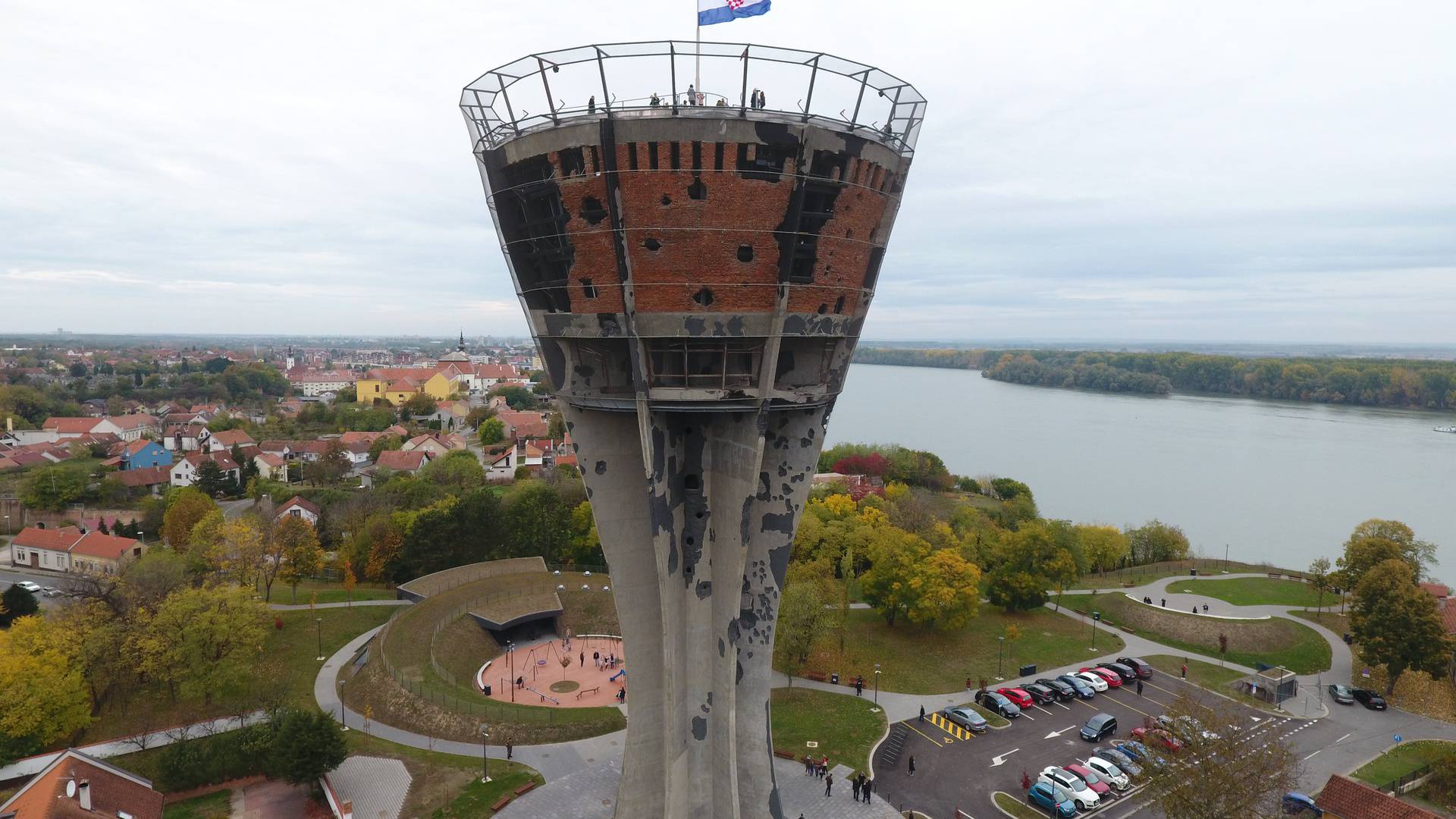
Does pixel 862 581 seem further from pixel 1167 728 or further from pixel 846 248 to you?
pixel 846 248

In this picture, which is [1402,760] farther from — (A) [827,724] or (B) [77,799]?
(B) [77,799]

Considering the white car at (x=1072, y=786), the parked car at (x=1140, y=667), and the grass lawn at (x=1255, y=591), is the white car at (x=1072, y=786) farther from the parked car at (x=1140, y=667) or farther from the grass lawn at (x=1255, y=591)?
the grass lawn at (x=1255, y=591)

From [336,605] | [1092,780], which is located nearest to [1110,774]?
[1092,780]

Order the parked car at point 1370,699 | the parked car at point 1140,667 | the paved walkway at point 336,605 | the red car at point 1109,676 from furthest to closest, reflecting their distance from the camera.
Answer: the paved walkway at point 336,605
the parked car at point 1140,667
the red car at point 1109,676
the parked car at point 1370,699

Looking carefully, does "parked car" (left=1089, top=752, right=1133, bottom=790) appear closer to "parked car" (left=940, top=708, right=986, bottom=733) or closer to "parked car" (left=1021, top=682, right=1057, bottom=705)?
"parked car" (left=940, top=708, right=986, bottom=733)

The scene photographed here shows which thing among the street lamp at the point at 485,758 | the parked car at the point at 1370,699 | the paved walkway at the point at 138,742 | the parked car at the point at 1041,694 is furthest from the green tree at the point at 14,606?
the parked car at the point at 1370,699
